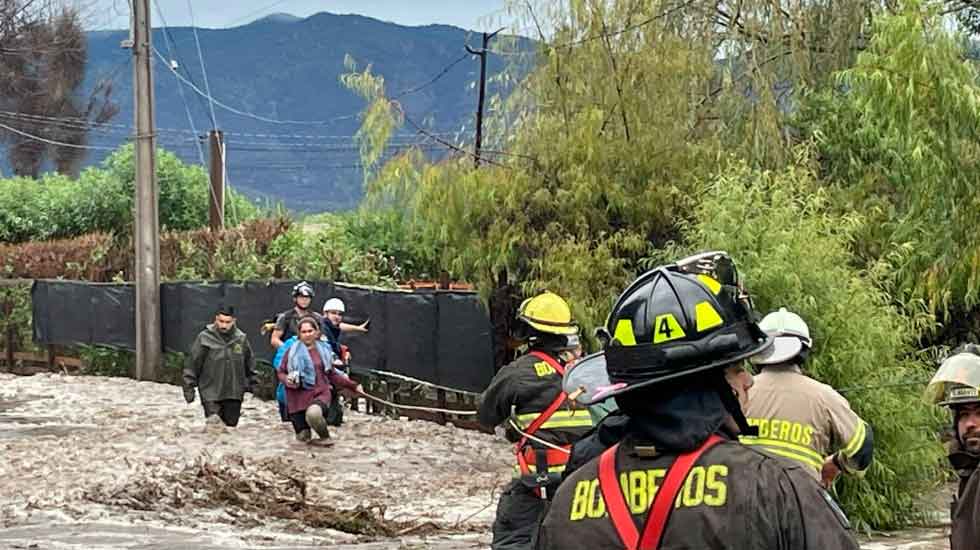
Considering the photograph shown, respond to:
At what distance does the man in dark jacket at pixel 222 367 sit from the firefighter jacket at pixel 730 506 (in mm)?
14438

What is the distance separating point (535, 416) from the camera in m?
7.12

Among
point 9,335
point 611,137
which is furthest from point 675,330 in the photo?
point 9,335

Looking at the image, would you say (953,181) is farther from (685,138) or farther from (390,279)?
(390,279)

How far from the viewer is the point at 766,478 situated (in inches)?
116

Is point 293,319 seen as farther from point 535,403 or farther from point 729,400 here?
point 729,400

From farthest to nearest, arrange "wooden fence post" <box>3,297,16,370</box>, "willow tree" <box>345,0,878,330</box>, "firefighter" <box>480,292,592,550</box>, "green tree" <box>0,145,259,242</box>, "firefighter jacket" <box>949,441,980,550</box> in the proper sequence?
"green tree" <box>0,145,259,242</box>
"wooden fence post" <box>3,297,16,370</box>
"willow tree" <box>345,0,878,330</box>
"firefighter" <box>480,292,592,550</box>
"firefighter jacket" <box>949,441,980,550</box>

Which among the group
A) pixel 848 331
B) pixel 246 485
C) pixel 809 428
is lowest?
pixel 246 485

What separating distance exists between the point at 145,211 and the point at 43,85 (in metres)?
53.8

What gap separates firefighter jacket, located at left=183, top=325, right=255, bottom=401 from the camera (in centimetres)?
1723

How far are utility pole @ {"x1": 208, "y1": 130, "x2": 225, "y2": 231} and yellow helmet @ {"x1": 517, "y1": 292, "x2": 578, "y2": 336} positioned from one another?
1145 inches

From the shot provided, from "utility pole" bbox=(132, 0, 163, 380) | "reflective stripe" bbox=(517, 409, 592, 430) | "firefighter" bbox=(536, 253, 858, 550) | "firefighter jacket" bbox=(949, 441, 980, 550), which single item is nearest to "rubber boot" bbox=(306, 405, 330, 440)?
"reflective stripe" bbox=(517, 409, 592, 430)

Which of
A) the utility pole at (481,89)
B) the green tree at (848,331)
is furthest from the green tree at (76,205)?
the green tree at (848,331)

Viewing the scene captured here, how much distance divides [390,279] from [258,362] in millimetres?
2623

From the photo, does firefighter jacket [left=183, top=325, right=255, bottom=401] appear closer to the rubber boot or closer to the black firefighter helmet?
the rubber boot
